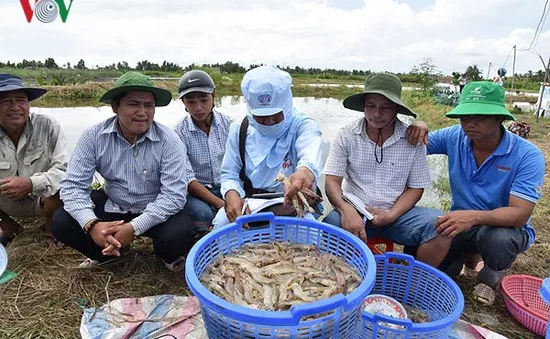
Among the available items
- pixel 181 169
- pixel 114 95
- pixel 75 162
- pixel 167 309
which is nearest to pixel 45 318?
→ pixel 167 309

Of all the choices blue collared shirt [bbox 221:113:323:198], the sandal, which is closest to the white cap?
blue collared shirt [bbox 221:113:323:198]

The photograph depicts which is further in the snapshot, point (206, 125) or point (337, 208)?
point (206, 125)

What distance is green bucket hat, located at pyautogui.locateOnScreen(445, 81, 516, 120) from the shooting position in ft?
8.54

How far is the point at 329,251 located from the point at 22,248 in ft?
9.70

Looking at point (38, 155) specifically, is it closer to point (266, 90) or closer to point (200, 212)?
point (200, 212)

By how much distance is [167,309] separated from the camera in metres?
2.68

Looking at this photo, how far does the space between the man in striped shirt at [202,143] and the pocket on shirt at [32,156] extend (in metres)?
1.31

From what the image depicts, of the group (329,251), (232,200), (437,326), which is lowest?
(437,326)

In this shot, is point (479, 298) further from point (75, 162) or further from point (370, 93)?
point (75, 162)

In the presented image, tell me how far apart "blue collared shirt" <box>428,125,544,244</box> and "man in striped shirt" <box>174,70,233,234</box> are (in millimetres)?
2031

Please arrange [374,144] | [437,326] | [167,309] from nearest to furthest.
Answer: [437,326] → [167,309] → [374,144]

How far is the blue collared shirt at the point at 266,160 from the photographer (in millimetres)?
2760

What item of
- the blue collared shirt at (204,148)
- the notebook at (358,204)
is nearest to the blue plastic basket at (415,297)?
the notebook at (358,204)

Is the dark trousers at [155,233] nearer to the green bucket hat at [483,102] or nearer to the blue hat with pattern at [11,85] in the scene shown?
the blue hat with pattern at [11,85]
